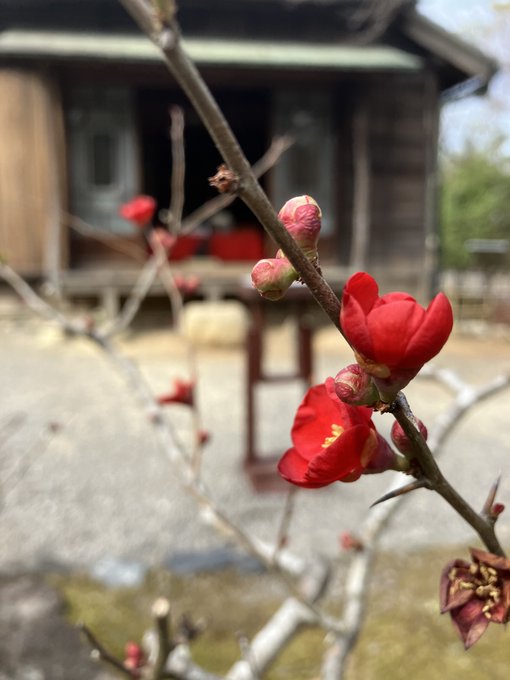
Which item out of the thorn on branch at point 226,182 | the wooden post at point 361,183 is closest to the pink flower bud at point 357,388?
the thorn on branch at point 226,182

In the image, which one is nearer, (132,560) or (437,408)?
(132,560)

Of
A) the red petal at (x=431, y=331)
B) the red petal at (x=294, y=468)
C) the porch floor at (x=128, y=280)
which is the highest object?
the red petal at (x=431, y=331)

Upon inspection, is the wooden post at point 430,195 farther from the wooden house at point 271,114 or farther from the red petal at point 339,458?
the red petal at point 339,458

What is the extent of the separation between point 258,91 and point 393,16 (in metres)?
2.48

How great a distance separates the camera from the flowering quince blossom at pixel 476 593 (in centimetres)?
42

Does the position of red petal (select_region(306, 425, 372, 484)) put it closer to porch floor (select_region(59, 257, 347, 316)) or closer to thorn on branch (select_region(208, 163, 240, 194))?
thorn on branch (select_region(208, 163, 240, 194))

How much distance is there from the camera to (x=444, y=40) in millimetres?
7004

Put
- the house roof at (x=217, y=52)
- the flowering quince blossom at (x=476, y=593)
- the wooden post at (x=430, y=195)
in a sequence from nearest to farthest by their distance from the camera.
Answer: the flowering quince blossom at (x=476, y=593), the house roof at (x=217, y=52), the wooden post at (x=430, y=195)

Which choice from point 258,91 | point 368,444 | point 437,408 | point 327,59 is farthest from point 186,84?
point 258,91

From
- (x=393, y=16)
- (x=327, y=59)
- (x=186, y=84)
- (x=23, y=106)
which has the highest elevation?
(x=393, y=16)

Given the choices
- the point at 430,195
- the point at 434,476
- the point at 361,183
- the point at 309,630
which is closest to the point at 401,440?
the point at 434,476

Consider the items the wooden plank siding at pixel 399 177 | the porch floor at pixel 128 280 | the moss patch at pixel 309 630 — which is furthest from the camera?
the wooden plank siding at pixel 399 177

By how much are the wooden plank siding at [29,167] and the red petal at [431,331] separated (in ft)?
22.3

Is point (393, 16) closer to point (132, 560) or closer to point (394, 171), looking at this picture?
point (394, 171)
